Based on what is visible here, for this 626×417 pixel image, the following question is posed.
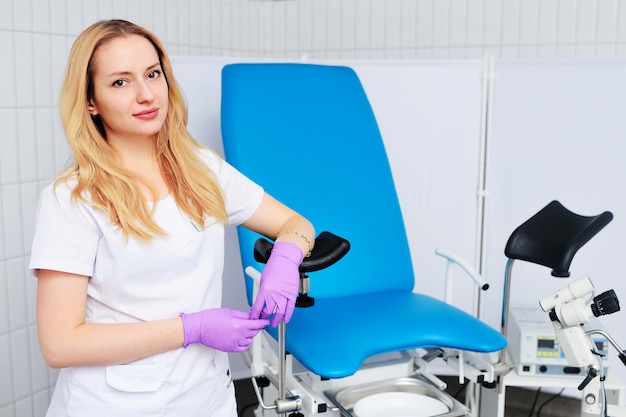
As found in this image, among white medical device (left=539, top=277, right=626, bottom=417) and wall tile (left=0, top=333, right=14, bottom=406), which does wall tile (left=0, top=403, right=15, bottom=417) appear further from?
white medical device (left=539, top=277, right=626, bottom=417)

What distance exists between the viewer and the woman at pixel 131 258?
1.31 metres

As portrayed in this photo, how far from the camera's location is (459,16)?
287 centimetres

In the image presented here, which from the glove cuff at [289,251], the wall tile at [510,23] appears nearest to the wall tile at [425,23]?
the wall tile at [510,23]

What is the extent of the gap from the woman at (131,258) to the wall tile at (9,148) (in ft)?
2.67

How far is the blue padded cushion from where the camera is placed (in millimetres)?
2146

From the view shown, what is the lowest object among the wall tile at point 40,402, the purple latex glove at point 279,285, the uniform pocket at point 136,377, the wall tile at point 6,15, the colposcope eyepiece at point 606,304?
the wall tile at point 40,402

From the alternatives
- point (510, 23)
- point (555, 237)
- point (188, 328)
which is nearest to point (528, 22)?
point (510, 23)

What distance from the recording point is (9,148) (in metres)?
2.14

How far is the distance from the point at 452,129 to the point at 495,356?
83cm

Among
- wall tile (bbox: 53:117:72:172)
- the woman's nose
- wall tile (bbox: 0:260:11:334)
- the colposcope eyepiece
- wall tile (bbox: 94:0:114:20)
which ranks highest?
wall tile (bbox: 94:0:114:20)

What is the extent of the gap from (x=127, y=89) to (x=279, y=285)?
0.48m


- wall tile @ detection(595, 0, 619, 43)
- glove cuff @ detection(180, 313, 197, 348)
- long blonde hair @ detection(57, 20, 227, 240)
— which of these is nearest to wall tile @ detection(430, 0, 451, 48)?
wall tile @ detection(595, 0, 619, 43)

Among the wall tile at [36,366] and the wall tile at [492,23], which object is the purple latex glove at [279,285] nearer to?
the wall tile at [36,366]

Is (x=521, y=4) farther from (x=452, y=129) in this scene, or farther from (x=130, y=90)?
(x=130, y=90)
